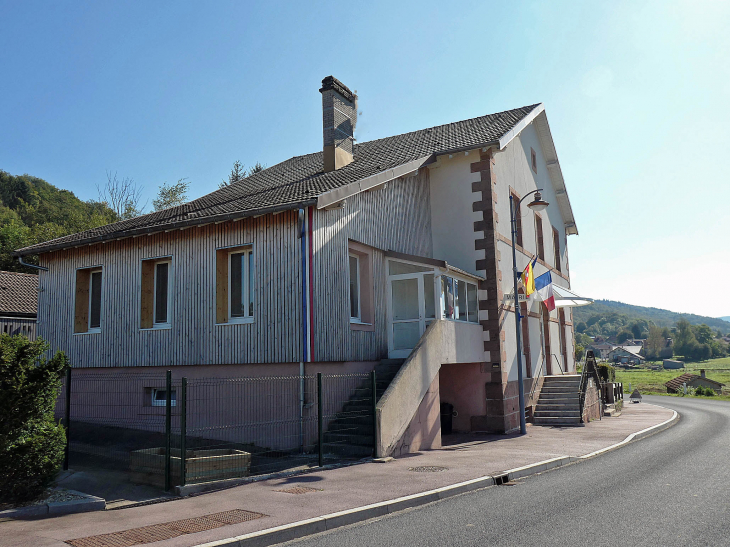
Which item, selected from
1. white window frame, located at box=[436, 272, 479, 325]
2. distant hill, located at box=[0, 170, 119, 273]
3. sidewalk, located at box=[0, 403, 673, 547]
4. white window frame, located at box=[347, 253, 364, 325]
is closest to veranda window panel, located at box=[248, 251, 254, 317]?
white window frame, located at box=[347, 253, 364, 325]

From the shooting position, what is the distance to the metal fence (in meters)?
10.0

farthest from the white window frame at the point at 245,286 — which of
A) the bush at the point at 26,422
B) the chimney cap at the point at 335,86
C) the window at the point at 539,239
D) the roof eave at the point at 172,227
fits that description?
the window at the point at 539,239

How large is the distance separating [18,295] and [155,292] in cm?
1613

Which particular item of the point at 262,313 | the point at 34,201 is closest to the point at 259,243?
the point at 262,313

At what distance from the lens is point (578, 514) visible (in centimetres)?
710

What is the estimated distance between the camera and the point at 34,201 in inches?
2322

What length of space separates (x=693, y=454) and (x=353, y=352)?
7.68 metres

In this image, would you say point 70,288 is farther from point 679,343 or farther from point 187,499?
point 679,343

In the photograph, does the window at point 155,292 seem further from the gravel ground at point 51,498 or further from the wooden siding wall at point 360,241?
the gravel ground at point 51,498

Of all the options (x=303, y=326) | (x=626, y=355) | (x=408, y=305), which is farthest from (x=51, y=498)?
(x=626, y=355)

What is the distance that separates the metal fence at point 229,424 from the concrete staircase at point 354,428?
0.02m

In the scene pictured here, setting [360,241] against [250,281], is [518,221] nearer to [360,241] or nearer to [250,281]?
[360,241]

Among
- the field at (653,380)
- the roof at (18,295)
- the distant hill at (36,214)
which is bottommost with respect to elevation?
the field at (653,380)

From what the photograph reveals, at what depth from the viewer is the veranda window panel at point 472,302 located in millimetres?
16734
